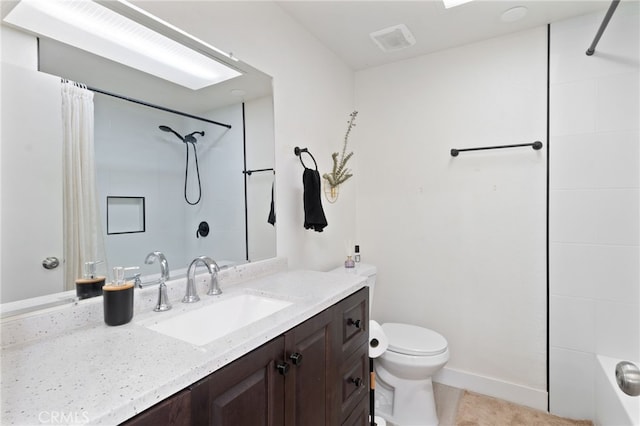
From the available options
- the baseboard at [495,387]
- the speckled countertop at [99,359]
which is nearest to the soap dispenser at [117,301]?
the speckled countertop at [99,359]

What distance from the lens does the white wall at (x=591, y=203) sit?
1.68m

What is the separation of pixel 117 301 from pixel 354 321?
0.89 meters

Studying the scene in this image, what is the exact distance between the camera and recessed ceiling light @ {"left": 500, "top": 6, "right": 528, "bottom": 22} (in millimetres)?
1713

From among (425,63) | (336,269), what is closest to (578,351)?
(336,269)

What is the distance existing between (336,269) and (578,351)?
149 cm

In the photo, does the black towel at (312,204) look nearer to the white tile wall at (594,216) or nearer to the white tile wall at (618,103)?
the white tile wall at (594,216)

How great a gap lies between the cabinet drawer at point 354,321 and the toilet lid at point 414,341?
43 cm

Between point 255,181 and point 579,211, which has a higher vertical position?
point 255,181

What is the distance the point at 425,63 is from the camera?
2.22 metres

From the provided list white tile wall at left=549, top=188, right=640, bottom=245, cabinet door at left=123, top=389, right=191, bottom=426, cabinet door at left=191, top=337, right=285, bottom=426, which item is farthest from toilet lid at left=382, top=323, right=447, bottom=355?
cabinet door at left=123, top=389, right=191, bottom=426

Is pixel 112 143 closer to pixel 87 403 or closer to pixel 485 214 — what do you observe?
pixel 87 403

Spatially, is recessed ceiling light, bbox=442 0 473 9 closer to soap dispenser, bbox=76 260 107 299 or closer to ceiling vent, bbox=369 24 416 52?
ceiling vent, bbox=369 24 416 52

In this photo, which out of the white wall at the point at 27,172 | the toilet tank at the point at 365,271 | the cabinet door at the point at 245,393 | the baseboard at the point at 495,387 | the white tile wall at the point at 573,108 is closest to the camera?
the cabinet door at the point at 245,393

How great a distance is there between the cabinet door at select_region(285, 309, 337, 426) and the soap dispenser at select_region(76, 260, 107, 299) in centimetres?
60
